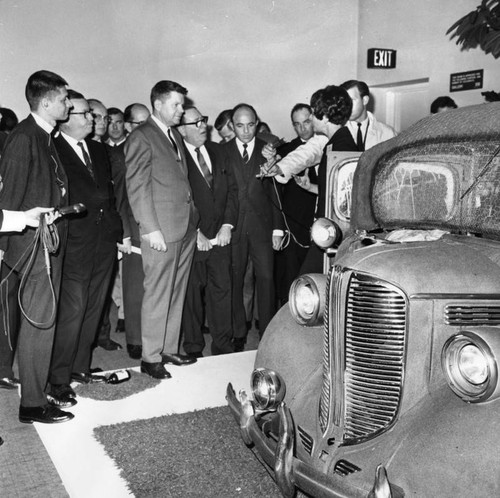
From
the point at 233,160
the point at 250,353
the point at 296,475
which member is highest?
the point at 233,160

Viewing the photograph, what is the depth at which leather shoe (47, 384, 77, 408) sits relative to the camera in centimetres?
463

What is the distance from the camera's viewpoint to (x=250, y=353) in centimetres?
598

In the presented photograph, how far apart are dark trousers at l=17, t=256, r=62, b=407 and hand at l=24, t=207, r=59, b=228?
1.07ft

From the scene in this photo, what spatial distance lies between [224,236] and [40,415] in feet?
7.64

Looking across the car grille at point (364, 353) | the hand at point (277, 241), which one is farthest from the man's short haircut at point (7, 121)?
the car grille at point (364, 353)

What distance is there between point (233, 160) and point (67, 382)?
253 centimetres

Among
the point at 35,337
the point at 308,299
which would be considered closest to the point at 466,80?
the point at 308,299

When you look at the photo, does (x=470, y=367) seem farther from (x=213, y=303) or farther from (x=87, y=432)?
(x=213, y=303)

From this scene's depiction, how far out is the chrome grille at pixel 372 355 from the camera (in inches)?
109

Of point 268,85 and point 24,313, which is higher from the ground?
point 268,85

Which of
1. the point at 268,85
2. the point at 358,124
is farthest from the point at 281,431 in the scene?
the point at 268,85

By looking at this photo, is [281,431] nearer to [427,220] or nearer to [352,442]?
[352,442]

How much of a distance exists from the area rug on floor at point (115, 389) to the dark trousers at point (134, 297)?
92 cm

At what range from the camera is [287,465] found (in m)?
2.82
